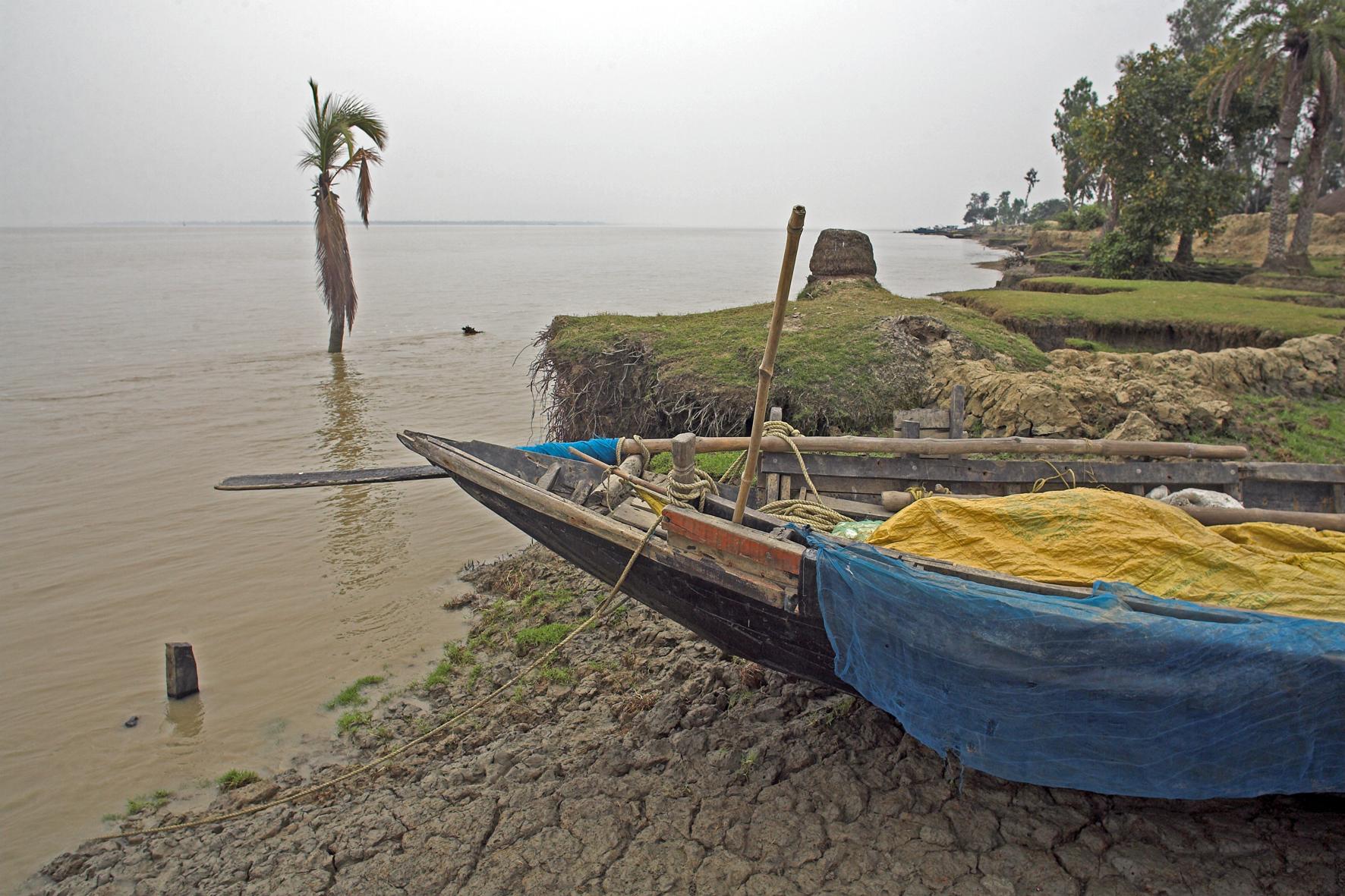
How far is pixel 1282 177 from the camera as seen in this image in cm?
2238

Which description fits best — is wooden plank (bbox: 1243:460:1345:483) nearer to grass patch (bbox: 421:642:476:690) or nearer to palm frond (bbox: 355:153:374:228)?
grass patch (bbox: 421:642:476:690)

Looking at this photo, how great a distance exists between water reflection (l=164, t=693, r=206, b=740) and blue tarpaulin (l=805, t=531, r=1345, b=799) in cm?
441

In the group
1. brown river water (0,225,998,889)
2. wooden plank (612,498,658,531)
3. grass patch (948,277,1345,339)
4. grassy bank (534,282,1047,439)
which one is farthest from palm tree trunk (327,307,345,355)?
wooden plank (612,498,658,531)

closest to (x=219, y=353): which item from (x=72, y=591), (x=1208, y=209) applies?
(x=72, y=591)

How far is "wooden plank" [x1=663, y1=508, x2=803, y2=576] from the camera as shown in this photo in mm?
3359

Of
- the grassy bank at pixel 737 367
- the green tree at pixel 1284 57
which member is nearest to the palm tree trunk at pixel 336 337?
the grassy bank at pixel 737 367

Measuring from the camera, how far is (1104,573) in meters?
3.13

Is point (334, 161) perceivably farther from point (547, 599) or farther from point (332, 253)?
point (547, 599)

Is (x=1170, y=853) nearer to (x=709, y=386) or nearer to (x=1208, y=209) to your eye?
(x=709, y=386)

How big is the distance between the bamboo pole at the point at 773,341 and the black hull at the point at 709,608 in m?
0.44

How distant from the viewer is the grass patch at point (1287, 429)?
7.44m

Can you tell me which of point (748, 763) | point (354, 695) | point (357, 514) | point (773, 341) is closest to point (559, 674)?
point (354, 695)

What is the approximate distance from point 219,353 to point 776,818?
2075 cm

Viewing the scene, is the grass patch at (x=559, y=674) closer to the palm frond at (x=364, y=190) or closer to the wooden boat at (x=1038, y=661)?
the wooden boat at (x=1038, y=661)
